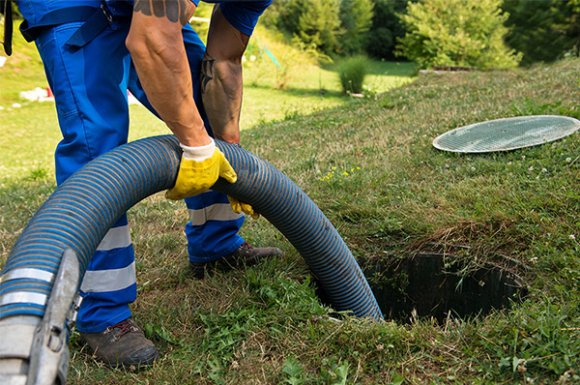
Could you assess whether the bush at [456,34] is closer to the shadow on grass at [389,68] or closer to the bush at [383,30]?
the shadow on grass at [389,68]

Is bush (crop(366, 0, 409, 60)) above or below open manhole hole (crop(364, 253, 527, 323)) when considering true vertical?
below

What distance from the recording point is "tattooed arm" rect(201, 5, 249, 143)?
8.57 feet

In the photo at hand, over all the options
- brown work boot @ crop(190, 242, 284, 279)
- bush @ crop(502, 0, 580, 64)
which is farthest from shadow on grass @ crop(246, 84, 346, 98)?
brown work boot @ crop(190, 242, 284, 279)

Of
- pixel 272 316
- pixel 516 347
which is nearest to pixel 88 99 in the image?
pixel 272 316

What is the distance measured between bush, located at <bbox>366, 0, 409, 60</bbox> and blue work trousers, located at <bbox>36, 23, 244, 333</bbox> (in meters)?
29.5

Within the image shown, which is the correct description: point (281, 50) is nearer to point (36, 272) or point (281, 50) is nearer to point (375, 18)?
point (375, 18)

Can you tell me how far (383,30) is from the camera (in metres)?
30.5

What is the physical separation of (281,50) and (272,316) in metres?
20.8

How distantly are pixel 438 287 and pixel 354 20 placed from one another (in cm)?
2721

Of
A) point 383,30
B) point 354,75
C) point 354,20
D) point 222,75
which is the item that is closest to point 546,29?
point 354,75

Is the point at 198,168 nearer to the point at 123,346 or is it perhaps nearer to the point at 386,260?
the point at 123,346

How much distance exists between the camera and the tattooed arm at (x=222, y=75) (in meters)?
2.61

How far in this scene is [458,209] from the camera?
10.5ft

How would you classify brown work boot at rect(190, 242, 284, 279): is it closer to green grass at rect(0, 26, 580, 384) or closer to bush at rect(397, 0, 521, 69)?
green grass at rect(0, 26, 580, 384)
